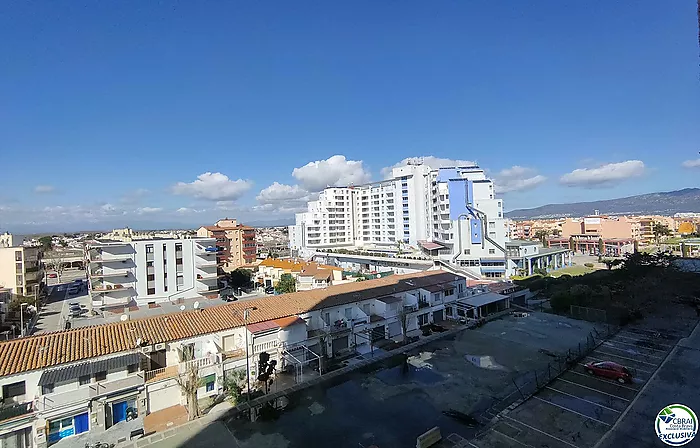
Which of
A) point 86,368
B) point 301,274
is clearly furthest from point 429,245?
point 86,368

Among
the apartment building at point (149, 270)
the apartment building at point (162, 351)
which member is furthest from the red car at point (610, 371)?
the apartment building at point (149, 270)

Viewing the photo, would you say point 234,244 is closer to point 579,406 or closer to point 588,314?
point 588,314

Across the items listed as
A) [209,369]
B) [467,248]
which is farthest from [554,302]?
[209,369]

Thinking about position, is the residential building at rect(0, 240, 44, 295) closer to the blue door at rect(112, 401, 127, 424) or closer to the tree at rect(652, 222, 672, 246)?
the blue door at rect(112, 401, 127, 424)

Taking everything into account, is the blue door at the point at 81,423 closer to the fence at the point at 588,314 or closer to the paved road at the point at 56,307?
the paved road at the point at 56,307

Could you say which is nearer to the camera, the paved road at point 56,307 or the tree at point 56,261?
the paved road at point 56,307
